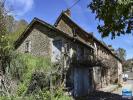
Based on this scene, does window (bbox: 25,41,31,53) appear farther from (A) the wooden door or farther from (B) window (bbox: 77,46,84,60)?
(A) the wooden door

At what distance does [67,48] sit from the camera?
110ft

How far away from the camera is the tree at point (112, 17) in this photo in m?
19.7

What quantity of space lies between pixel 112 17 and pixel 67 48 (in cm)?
1249

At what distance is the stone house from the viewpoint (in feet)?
108

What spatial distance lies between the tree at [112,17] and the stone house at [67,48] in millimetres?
8922

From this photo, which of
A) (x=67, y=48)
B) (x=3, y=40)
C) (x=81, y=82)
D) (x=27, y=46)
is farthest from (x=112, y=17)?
(x=27, y=46)

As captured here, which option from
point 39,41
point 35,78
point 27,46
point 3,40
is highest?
point 39,41

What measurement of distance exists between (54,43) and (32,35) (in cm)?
384

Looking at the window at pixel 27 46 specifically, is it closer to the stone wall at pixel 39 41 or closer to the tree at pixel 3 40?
the stone wall at pixel 39 41

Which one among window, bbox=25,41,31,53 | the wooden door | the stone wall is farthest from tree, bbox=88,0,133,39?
window, bbox=25,41,31,53

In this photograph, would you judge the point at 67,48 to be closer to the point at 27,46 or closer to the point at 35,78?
the point at 27,46

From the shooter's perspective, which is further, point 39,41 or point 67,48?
point 39,41

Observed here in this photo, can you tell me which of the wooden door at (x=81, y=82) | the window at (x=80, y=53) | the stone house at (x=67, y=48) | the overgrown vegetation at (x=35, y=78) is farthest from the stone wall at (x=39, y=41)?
the overgrown vegetation at (x=35, y=78)

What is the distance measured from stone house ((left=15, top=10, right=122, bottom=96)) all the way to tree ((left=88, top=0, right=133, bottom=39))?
29.3ft
